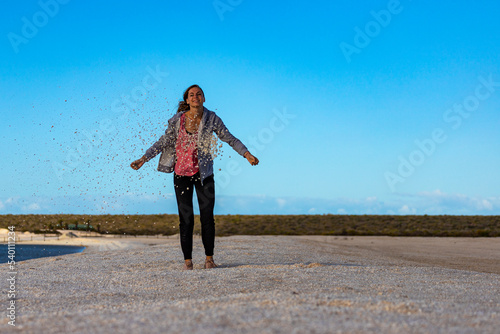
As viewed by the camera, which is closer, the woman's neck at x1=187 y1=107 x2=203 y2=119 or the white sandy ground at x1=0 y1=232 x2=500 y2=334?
the white sandy ground at x1=0 y1=232 x2=500 y2=334

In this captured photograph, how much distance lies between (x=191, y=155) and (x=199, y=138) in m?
0.23

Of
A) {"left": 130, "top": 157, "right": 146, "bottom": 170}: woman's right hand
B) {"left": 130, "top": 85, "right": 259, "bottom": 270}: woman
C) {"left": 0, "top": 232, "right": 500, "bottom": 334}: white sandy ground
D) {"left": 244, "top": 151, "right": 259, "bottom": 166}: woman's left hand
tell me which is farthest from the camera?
{"left": 130, "top": 157, "right": 146, "bottom": 170}: woman's right hand

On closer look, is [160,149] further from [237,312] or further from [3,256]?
[3,256]

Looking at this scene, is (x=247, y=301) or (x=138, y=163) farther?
(x=138, y=163)

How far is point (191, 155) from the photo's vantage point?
5535 millimetres

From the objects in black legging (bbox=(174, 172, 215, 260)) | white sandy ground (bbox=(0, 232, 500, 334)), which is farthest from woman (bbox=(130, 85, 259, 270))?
white sandy ground (bbox=(0, 232, 500, 334))

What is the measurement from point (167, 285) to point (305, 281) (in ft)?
4.47

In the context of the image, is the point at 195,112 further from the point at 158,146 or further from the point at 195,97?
the point at 158,146

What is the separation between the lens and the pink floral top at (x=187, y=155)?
5.54 m

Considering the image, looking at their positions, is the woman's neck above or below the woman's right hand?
above

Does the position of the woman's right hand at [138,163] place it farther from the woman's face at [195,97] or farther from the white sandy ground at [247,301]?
the white sandy ground at [247,301]

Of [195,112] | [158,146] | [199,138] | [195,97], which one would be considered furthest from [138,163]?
[195,97]

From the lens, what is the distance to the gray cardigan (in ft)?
18.5

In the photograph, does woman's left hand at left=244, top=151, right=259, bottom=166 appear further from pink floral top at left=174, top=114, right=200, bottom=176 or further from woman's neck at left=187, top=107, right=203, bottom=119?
woman's neck at left=187, top=107, right=203, bottom=119
